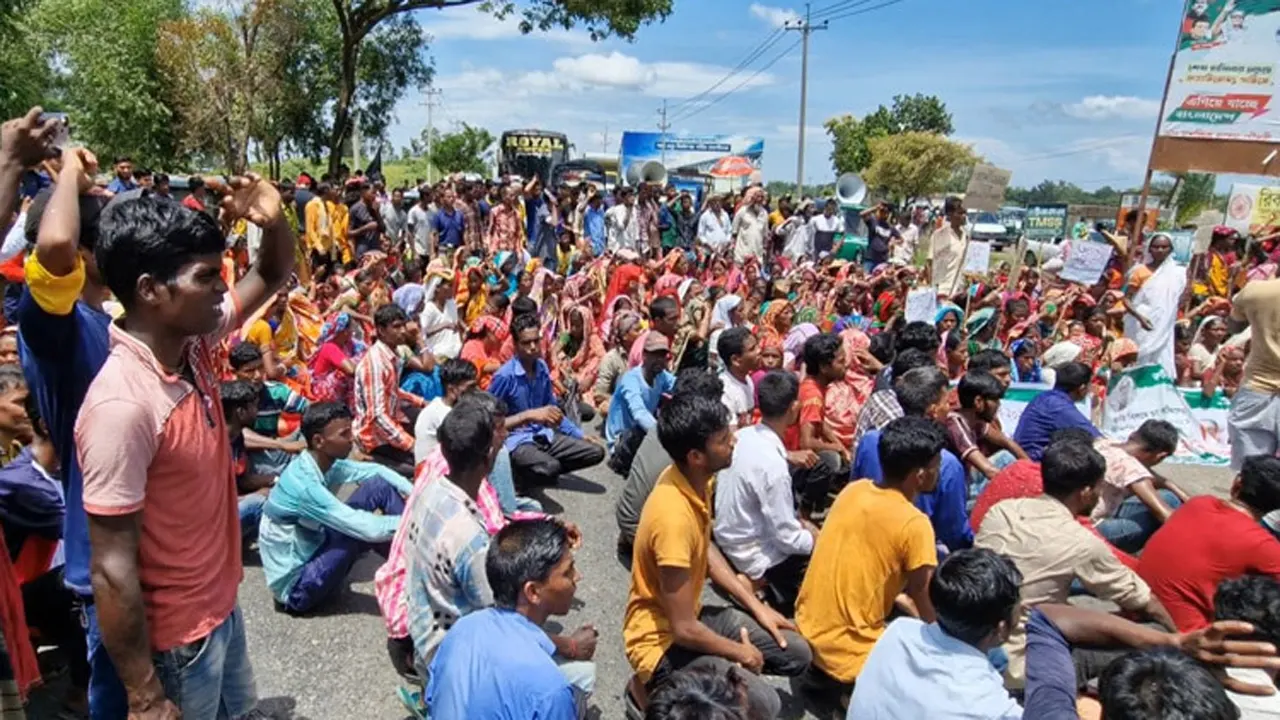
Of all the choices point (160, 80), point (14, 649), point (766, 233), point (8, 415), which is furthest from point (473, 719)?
point (160, 80)

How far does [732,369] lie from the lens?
5.36 m

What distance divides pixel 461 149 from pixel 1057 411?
66460mm

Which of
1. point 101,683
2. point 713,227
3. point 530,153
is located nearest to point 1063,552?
point 101,683

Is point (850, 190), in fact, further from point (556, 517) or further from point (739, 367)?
point (556, 517)

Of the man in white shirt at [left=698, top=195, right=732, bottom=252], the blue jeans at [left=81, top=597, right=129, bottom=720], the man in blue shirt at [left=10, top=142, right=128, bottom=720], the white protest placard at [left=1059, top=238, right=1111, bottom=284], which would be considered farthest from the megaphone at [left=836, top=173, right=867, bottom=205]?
the blue jeans at [left=81, top=597, right=129, bottom=720]

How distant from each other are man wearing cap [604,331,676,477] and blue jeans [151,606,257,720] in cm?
357

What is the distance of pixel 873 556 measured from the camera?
318cm

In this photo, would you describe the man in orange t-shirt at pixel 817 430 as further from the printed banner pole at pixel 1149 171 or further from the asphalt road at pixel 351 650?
the printed banner pole at pixel 1149 171

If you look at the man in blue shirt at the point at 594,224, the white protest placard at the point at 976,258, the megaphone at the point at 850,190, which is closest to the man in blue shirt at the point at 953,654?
the white protest placard at the point at 976,258

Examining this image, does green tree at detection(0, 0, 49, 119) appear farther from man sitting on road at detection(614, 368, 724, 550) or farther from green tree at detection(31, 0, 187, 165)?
man sitting on road at detection(614, 368, 724, 550)

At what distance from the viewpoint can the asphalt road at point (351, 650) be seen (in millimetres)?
3512

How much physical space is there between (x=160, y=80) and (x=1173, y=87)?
102 ft

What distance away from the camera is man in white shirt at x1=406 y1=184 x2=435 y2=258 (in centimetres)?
1307

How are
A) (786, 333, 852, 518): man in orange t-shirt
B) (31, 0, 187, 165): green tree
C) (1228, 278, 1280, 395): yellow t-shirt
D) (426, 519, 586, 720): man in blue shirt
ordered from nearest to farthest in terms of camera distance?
(426, 519, 586, 720): man in blue shirt
(786, 333, 852, 518): man in orange t-shirt
(1228, 278, 1280, 395): yellow t-shirt
(31, 0, 187, 165): green tree
